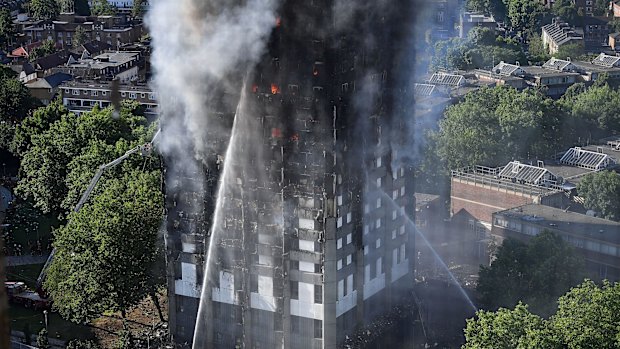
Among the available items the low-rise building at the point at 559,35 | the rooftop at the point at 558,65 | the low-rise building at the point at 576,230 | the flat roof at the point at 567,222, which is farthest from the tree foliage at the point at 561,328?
the low-rise building at the point at 559,35

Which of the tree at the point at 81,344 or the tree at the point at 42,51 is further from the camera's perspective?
the tree at the point at 42,51

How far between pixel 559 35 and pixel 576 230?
232 feet

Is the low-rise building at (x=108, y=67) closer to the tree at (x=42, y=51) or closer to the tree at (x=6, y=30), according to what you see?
the tree at (x=42, y=51)

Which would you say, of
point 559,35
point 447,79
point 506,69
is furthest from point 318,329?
point 559,35

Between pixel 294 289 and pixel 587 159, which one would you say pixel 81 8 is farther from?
pixel 294 289

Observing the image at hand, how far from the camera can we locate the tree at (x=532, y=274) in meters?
36.1

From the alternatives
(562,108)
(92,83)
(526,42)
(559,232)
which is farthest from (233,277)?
(526,42)

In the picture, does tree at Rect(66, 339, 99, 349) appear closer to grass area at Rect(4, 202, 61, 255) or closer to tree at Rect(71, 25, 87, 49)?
grass area at Rect(4, 202, 61, 255)

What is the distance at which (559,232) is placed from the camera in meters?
44.3

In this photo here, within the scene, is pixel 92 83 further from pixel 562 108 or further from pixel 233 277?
pixel 233 277

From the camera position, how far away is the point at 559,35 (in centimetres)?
10988

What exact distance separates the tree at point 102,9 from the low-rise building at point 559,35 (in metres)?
57.2

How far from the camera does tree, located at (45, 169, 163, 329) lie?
36.0m

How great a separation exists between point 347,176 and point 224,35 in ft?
21.4
